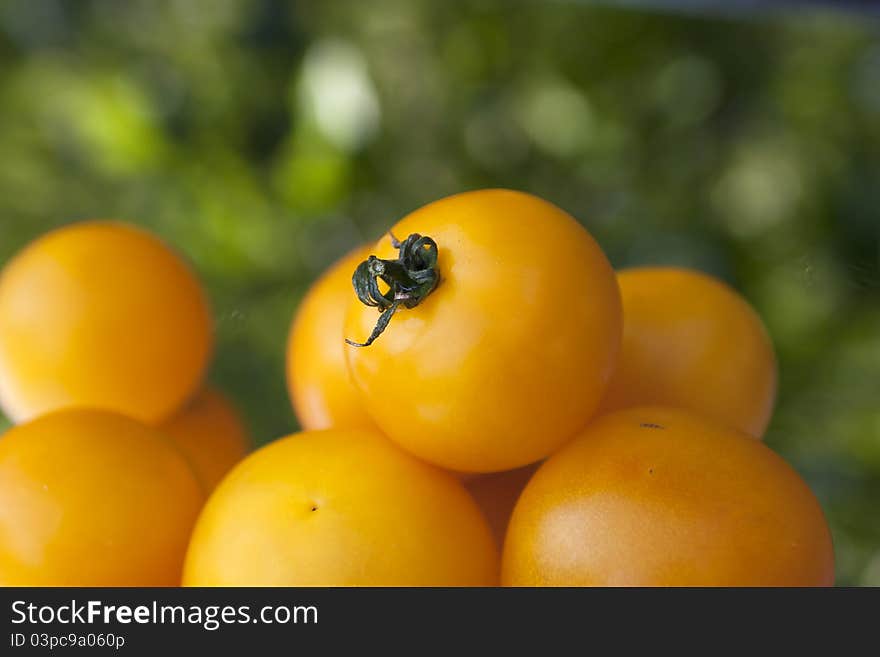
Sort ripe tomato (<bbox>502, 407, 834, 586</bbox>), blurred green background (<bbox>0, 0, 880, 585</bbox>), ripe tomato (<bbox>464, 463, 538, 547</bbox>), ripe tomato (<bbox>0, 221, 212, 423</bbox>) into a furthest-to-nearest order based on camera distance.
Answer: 1. blurred green background (<bbox>0, 0, 880, 585</bbox>)
2. ripe tomato (<bbox>0, 221, 212, 423</bbox>)
3. ripe tomato (<bbox>464, 463, 538, 547</bbox>)
4. ripe tomato (<bbox>502, 407, 834, 586</bbox>)

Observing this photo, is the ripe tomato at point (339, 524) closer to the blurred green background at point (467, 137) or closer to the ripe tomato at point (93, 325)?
the ripe tomato at point (93, 325)

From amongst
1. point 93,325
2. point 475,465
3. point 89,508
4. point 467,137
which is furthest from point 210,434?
point 467,137

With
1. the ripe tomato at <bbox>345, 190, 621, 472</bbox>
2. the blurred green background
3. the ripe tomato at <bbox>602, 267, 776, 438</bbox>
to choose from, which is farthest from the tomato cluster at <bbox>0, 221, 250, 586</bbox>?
the blurred green background

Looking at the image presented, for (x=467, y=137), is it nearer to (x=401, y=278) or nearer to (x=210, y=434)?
(x=210, y=434)

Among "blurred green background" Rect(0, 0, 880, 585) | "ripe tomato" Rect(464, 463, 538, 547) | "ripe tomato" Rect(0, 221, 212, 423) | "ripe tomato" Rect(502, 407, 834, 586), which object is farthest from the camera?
"blurred green background" Rect(0, 0, 880, 585)

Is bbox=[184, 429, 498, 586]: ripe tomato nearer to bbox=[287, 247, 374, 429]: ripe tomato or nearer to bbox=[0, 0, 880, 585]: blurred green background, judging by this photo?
bbox=[287, 247, 374, 429]: ripe tomato
